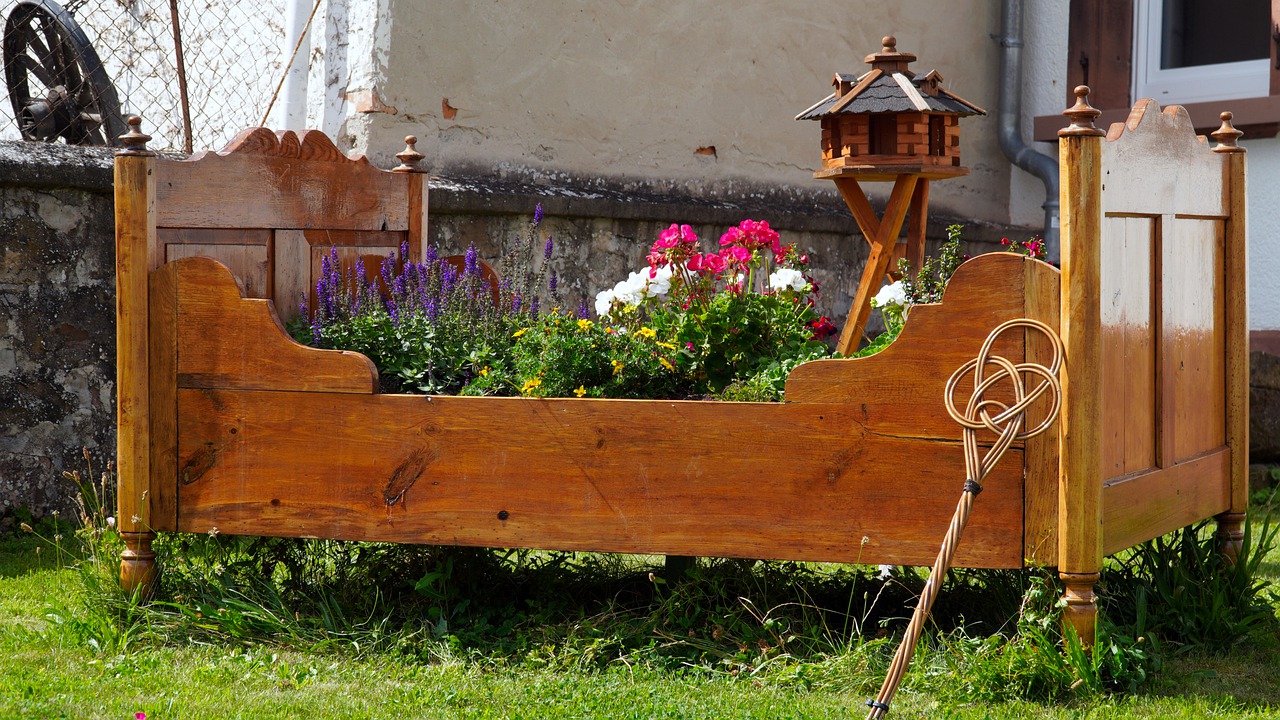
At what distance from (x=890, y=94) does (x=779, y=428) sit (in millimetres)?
1472

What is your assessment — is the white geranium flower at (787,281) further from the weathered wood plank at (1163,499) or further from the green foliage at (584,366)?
the weathered wood plank at (1163,499)

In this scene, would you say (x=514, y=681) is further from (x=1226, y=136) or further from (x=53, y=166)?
(x=53, y=166)

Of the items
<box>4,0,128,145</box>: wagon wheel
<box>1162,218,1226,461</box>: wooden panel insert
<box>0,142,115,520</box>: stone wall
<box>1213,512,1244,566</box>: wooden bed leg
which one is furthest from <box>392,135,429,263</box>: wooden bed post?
<box>1213,512,1244,566</box>: wooden bed leg

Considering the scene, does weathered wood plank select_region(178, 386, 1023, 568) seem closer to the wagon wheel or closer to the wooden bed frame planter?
the wooden bed frame planter

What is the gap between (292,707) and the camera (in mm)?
2764

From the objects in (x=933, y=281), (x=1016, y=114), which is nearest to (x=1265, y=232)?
(x=1016, y=114)

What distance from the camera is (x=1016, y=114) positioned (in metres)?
7.36

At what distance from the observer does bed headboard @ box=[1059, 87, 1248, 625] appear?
2.79 meters

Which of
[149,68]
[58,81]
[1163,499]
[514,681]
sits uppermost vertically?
[149,68]

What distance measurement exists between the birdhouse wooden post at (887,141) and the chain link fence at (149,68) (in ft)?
8.51

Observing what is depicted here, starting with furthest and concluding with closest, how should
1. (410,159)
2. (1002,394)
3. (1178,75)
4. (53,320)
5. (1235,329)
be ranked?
1. (1178,75)
2. (53,320)
3. (410,159)
4. (1235,329)
5. (1002,394)

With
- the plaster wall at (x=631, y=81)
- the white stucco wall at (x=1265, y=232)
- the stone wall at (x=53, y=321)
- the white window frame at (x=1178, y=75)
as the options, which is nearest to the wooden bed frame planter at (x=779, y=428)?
the stone wall at (x=53, y=321)

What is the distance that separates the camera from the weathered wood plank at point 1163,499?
293cm

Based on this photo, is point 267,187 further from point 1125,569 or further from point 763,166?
point 763,166
